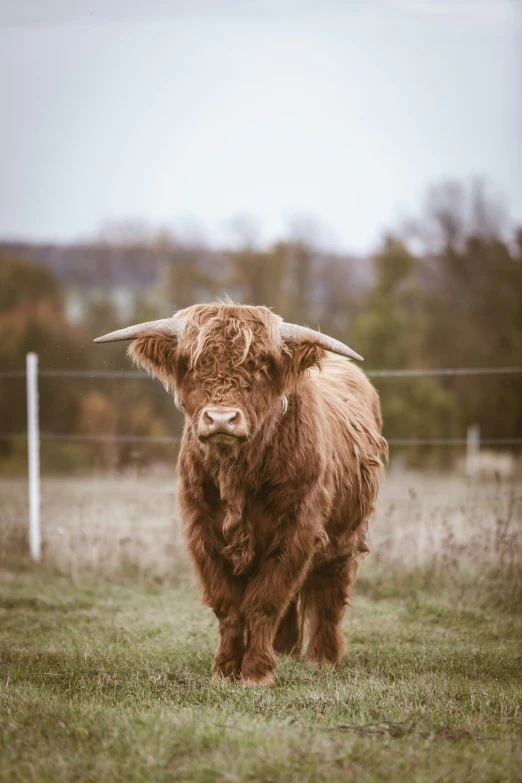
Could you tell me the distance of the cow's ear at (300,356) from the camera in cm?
475

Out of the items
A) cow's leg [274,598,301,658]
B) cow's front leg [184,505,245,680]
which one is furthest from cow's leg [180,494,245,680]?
cow's leg [274,598,301,658]

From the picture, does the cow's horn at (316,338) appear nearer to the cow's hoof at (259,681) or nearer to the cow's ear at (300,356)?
the cow's ear at (300,356)

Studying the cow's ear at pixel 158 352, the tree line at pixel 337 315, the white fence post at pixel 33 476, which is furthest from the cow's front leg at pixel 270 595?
the tree line at pixel 337 315

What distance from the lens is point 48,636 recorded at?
5836 mm

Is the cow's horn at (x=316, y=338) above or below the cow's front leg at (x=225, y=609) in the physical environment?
above

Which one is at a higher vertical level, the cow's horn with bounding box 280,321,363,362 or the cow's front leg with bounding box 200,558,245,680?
the cow's horn with bounding box 280,321,363,362

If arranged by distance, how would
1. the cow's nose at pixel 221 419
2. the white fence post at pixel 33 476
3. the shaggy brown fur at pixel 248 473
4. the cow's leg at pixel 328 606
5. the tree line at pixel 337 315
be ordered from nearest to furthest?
the cow's nose at pixel 221 419, the shaggy brown fur at pixel 248 473, the cow's leg at pixel 328 606, the white fence post at pixel 33 476, the tree line at pixel 337 315

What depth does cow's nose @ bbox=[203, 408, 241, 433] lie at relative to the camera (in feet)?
13.9

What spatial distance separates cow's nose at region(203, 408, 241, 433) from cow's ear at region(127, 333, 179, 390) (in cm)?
59

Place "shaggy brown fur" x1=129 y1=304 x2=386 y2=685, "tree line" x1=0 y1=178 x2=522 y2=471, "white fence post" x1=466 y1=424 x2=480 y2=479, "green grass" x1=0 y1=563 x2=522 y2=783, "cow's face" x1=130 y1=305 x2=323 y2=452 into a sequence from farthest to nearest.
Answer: "tree line" x1=0 y1=178 x2=522 y2=471 → "white fence post" x1=466 y1=424 x2=480 y2=479 → "shaggy brown fur" x1=129 y1=304 x2=386 y2=685 → "cow's face" x1=130 y1=305 x2=323 y2=452 → "green grass" x1=0 y1=563 x2=522 y2=783

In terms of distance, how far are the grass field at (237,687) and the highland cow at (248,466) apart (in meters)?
0.44

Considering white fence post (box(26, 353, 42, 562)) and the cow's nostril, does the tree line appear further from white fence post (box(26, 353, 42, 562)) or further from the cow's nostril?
the cow's nostril

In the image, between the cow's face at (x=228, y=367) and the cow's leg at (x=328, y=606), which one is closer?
the cow's face at (x=228, y=367)

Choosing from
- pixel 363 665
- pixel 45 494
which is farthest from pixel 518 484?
pixel 363 665
